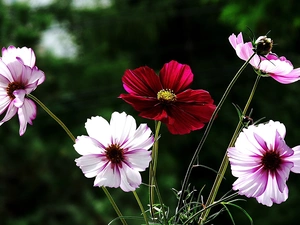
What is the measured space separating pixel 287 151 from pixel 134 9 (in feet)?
12.3

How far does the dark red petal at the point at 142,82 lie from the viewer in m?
0.45

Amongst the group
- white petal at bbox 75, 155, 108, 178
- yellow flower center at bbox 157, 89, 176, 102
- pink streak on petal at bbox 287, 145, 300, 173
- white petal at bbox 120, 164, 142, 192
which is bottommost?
pink streak on petal at bbox 287, 145, 300, 173

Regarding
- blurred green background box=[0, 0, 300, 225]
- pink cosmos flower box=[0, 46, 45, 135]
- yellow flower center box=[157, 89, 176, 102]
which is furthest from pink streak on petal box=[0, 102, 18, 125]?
blurred green background box=[0, 0, 300, 225]

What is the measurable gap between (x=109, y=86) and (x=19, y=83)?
128 inches

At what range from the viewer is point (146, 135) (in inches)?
15.8

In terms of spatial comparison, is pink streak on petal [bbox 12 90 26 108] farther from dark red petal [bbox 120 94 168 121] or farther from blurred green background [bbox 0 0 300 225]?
blurred green background [bbox 0 0 300 225]

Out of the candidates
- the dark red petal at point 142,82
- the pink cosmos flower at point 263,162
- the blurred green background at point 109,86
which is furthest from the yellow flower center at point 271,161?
the blurred green background at point 109,86

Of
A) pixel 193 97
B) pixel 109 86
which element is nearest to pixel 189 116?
pixel 193 97

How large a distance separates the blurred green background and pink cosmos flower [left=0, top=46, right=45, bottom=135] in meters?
2.06

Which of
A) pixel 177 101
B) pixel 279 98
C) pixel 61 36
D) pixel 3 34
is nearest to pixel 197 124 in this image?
pixel 177 101

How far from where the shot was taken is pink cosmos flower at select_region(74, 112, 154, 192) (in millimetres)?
398

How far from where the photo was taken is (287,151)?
0.40m

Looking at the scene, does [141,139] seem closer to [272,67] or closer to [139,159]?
[139,159]

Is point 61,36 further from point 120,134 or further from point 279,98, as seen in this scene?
point 120,134
